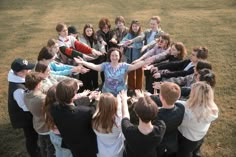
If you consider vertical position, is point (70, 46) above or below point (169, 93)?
above

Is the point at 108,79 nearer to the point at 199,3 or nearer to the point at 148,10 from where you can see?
the point at 148,10

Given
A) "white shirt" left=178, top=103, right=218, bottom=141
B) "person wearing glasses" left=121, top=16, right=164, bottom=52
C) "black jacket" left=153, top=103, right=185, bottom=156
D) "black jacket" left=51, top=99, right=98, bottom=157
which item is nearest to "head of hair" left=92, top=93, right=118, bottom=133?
"black jacket" left=51, top=99, right=98, bottom=157

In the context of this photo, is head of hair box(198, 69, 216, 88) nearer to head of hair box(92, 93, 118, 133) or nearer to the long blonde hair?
the long blonde hair

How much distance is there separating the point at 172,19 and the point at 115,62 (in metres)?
10.5

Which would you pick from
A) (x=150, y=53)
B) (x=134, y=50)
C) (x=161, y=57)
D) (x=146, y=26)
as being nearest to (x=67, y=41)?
(x=134, y=50)

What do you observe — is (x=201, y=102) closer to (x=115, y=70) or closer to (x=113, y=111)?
(x=113, y=111)

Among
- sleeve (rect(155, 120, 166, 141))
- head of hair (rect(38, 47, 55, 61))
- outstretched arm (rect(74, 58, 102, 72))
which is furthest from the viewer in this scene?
outstretched arm (rect(74, 58, 102, 72))

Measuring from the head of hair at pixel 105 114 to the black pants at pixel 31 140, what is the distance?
1.80 metres

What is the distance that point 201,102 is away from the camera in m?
3.91

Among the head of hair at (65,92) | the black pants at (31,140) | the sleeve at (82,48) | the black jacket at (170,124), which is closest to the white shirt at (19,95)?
the black pants at (31,140)

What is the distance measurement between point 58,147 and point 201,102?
2.28m

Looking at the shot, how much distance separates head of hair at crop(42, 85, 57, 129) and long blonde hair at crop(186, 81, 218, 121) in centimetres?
195

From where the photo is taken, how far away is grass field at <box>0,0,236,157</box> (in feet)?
20.2

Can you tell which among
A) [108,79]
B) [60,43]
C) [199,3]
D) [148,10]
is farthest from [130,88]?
[199,3]
